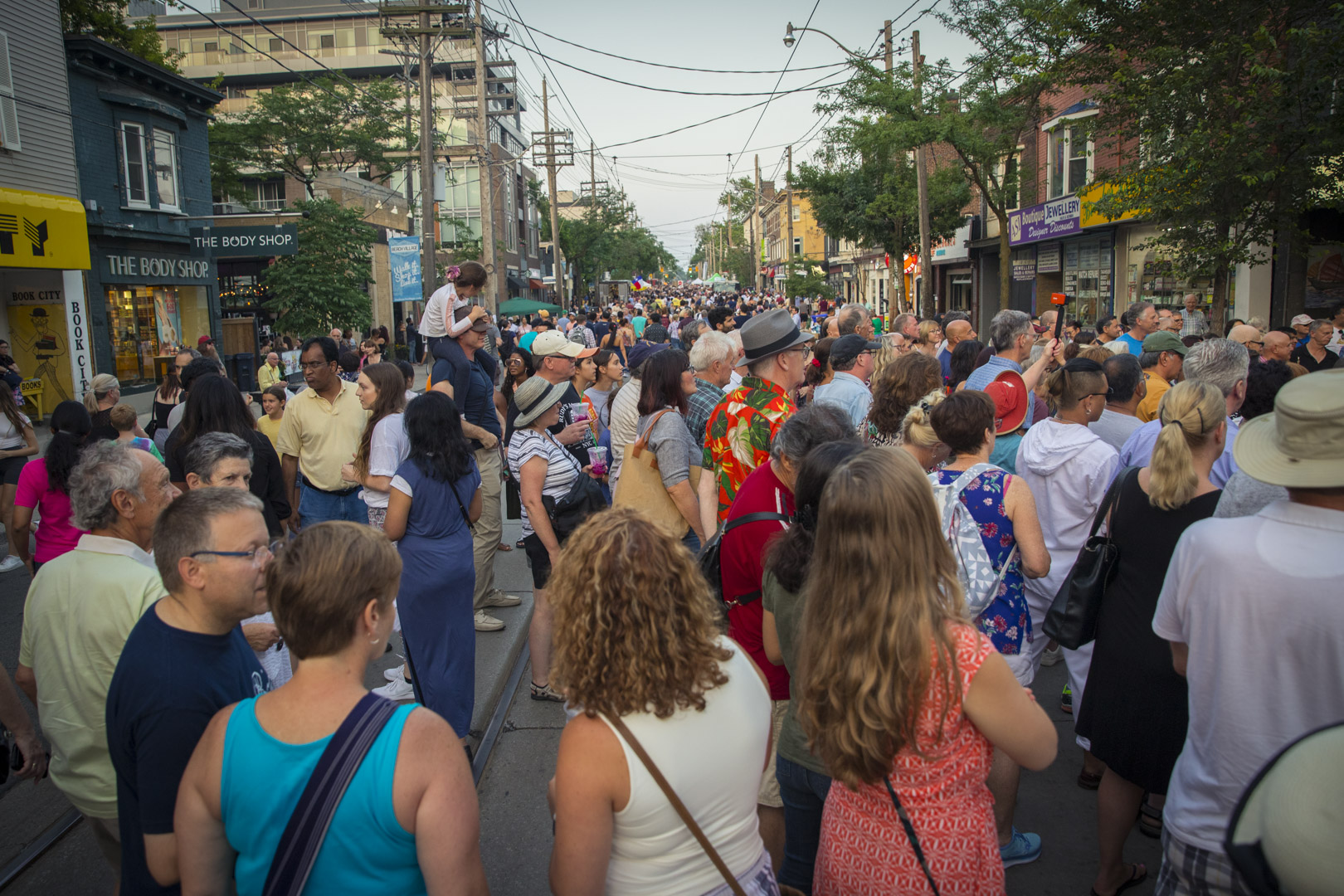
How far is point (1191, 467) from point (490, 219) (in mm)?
23676

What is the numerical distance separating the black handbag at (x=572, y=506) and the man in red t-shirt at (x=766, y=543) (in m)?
1.62

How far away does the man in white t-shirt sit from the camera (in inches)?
78.8

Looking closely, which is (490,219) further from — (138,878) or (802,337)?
(138,878)

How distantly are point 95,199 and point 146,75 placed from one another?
3653 millimetres

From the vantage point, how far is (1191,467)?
2.92 m

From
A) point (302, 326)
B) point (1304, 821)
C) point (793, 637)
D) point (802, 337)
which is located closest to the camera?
point (1304, 821)

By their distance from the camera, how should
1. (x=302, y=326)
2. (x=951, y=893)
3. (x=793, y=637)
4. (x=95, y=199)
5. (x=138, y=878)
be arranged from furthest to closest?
(x=302, y=326) < (x=95, y=199) < (x=793, y=637) < (x=138, y=878) < (x=951, y=893)

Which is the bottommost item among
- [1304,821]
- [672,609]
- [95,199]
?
[1304,821]

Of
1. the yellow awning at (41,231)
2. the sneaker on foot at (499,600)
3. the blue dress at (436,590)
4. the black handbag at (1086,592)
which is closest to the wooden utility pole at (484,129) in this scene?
the yellow awning at (41,231)

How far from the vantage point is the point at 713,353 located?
4957 mm

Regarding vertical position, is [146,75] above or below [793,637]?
above

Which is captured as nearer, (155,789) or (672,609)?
(672,609)

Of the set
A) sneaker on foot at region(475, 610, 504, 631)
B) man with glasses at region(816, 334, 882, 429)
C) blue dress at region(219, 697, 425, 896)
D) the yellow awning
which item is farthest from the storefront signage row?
blue dress at region(219, 697, 425, 896)

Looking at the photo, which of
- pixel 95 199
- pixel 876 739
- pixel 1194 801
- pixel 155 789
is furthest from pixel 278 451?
pixel 95 199
